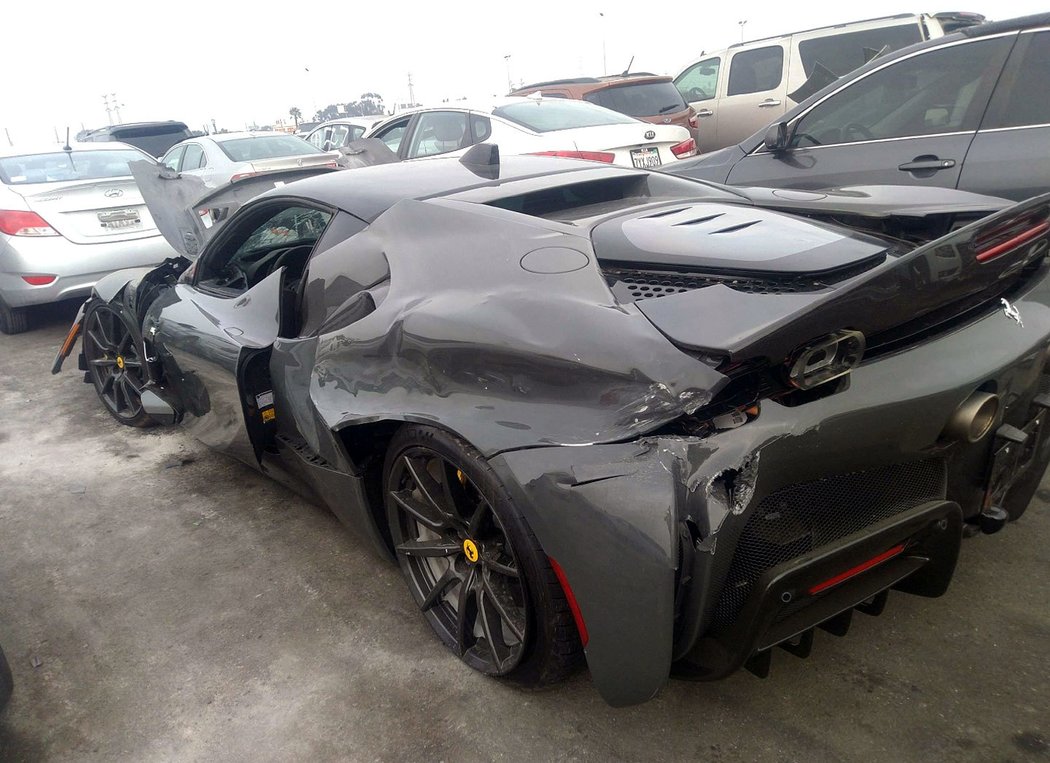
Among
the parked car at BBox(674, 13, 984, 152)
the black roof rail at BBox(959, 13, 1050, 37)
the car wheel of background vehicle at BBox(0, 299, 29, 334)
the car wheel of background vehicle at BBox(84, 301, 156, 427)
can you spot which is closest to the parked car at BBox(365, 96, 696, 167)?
the parked car at BBox(674, 13, 984, 152)

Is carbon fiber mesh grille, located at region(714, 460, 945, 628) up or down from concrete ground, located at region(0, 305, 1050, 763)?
up

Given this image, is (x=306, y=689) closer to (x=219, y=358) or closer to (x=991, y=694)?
(x=219, y=358)

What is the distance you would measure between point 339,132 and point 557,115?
6.66m

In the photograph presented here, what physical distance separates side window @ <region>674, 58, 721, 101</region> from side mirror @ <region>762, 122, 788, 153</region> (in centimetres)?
592

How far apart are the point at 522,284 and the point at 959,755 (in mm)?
1527

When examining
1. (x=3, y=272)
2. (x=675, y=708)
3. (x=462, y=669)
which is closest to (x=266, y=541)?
(x=462, y=669)

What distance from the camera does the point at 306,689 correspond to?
88.3 inches

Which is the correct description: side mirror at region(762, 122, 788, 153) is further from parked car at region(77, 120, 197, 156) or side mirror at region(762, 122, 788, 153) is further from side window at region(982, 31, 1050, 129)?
parked car at region(77, 120, 197, 156)

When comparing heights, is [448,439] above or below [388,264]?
below

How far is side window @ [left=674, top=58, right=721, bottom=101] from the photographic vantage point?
Result: 10.1 meters

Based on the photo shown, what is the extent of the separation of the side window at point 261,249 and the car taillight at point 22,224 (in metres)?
3.49

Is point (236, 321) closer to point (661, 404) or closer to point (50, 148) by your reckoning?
point (661, 404)

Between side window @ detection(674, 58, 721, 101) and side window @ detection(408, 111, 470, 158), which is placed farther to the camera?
side window @ detection(674, 58, 721, 101)

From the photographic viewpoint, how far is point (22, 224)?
19.5 ft
